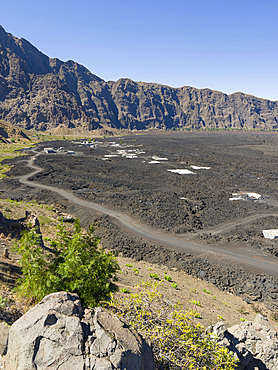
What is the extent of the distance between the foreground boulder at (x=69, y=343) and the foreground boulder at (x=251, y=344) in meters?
5.90

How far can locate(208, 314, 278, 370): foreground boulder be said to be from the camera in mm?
11895

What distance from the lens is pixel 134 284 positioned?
2125 cm

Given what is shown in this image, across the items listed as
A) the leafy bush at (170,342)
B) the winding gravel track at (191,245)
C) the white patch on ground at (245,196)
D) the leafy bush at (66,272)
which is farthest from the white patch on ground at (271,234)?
the leafy bush at (66,272)

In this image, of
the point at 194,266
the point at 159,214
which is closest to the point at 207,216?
the point at 159,214

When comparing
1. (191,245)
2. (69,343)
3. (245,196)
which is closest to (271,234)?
(191,245)

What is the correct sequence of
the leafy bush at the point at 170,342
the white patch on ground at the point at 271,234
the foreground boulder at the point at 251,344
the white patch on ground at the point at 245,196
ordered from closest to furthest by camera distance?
the leafy bush at the point at 170,342 → the foreground boulder at the point at 251,344 → the white patch on ground at the point at 271,234 → the white patch on ground at the point at 245,196

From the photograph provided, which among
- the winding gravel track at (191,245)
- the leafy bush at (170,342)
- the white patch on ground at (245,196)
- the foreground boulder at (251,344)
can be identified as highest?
the leafy bush at (170,342)

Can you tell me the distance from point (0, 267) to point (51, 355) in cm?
1259

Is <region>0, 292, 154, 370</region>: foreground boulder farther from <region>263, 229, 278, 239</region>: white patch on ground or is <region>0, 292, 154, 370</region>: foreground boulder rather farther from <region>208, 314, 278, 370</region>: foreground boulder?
<region>263, 229, 278, 239</region>: white patch on ground

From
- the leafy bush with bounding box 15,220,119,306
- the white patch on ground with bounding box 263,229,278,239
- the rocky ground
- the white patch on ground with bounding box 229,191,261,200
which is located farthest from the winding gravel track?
the leafy bush with bounding box 15,220,119,306

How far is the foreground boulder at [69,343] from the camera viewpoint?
6.59 meters

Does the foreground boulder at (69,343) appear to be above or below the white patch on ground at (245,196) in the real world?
above

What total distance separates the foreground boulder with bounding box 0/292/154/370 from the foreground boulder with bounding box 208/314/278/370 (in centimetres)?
590

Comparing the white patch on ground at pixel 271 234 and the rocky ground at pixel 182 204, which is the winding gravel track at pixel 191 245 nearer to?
the rocky ground at pixel 182 204
